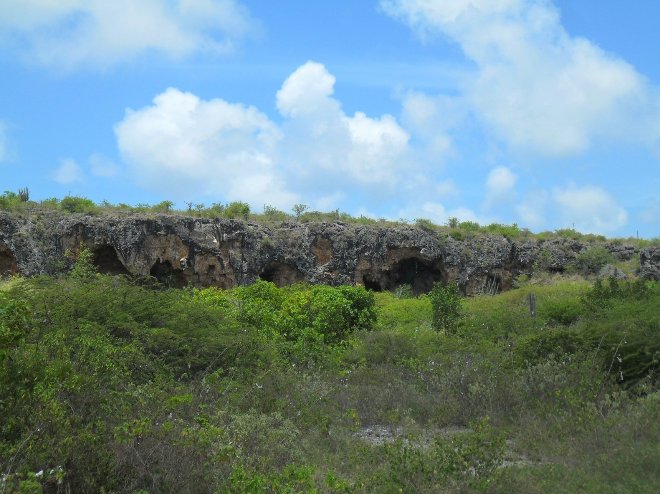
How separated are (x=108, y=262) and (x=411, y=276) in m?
13.7

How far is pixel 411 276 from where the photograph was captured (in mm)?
34062

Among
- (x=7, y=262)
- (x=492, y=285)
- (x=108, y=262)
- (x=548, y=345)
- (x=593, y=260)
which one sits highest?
(x=593, y=260)

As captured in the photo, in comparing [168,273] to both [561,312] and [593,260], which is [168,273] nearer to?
[561,312]

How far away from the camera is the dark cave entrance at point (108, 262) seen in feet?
90.9

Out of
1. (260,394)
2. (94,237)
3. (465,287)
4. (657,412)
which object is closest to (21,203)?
(94,237)

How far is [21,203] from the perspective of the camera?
28047 millimetres

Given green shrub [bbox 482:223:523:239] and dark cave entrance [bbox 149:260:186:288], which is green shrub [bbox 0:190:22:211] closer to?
dark cave entrance [bbox 149:260:186:288]

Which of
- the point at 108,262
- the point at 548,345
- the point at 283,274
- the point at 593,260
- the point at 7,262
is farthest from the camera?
the point at 593,260

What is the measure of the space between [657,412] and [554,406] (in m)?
1.36

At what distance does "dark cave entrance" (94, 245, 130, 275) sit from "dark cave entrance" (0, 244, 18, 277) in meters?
2.89

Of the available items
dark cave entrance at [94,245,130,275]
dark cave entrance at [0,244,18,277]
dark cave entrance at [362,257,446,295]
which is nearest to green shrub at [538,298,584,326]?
dark cave entrance at [362,257,446,295]

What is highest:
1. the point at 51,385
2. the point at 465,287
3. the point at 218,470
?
the point at 465,287

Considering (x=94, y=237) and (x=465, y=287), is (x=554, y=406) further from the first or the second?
(x=465, y=287)

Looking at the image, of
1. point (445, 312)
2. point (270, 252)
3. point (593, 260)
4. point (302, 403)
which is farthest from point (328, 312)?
point (593, 260)
